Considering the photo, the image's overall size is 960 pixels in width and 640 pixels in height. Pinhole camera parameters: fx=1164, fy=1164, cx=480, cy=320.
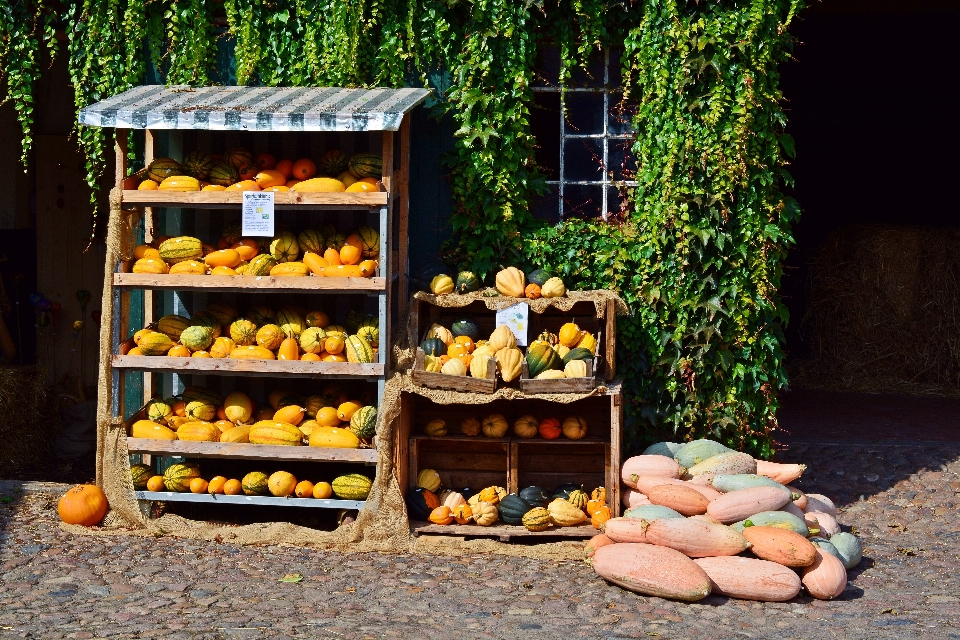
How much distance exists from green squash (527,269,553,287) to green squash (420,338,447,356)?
2.53ft

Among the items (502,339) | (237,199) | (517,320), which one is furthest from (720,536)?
(237,199)

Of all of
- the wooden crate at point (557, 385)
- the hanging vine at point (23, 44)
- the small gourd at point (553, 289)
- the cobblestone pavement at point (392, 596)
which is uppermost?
the hanging vine at point (23, 44)

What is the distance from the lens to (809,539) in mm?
6801

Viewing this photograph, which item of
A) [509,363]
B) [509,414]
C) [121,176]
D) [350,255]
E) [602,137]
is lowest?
[509,414]

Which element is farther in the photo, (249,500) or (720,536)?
(249,500)

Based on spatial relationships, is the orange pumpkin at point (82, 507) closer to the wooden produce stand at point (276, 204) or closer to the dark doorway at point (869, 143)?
the wooden produce stand at point (276, 204)

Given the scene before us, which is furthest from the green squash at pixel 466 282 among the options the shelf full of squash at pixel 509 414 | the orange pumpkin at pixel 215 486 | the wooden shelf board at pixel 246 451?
the orange pumpkin at pixel 215 486

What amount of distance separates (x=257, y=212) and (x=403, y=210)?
1063 millimetres

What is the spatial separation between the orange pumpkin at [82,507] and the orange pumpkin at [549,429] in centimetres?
288

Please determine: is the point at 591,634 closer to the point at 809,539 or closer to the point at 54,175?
the point at 809,539

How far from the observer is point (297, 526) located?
738 cm

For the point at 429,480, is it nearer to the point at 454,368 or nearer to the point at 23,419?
the point at 454,368

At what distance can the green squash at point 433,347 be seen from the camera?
752 centimetres

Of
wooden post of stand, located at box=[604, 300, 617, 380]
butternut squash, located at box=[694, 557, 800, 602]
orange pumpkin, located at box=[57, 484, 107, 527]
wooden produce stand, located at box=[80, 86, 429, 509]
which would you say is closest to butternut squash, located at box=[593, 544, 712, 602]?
butternut squash, located at box=[694, 557, 800, 602]
